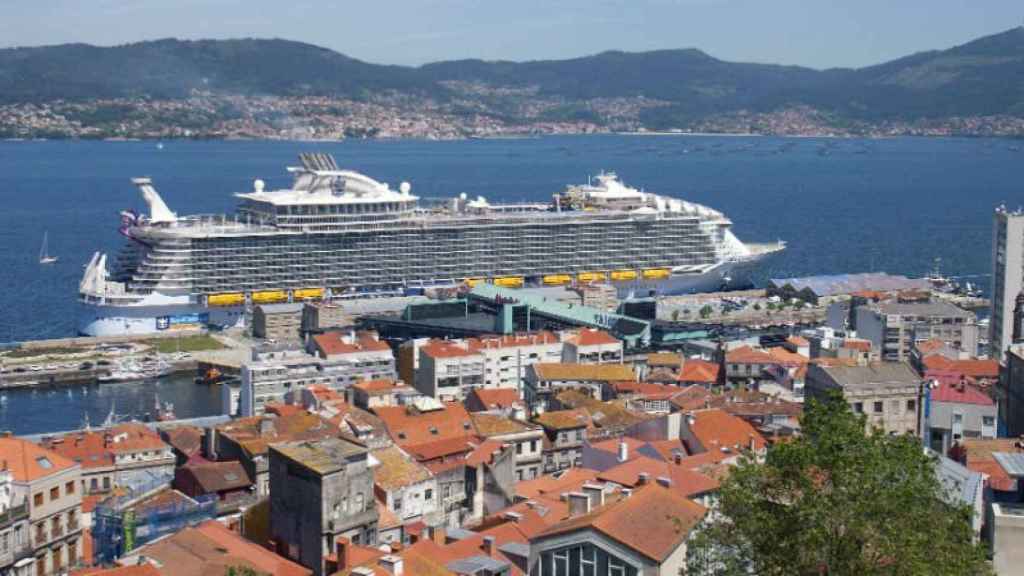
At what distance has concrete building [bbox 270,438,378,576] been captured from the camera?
61.6 ft

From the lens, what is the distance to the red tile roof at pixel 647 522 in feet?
53.4

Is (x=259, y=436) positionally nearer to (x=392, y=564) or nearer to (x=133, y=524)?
(x=133, y=524)

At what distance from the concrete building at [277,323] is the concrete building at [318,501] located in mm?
39201

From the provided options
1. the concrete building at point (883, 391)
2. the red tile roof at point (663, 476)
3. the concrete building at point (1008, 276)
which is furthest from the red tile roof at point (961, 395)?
the concrete building at point (1008, 276)

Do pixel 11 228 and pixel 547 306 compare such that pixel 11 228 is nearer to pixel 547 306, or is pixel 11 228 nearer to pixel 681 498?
pixel 547 306

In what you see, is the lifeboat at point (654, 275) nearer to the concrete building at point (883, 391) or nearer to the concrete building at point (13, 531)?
the concrete building at point (883, 391)

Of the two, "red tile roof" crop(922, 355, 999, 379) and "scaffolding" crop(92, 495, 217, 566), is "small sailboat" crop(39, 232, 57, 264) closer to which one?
"red tile roof" crop(922, 355, 999, 379)

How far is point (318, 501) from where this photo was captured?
18.8 metres

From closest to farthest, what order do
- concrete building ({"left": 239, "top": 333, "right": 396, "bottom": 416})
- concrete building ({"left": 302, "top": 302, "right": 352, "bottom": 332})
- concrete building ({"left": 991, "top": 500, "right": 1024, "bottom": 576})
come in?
concrete building ({"left": 991, "top": 500, "right": 1024, "bottom": 576}) → concrete building ({"left": 239, "top": 333, "right": 396, "bottom": 416}) → concrete building ({"left": 302, "top": 302, "right": 352, "bottom": 332})

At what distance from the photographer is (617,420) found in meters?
29.5

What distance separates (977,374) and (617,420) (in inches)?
320

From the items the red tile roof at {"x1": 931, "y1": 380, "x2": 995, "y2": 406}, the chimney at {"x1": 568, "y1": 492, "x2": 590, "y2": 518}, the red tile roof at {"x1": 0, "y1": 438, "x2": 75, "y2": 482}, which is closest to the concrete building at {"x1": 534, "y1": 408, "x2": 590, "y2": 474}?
the red tile roof at {"x1": 931, "y1": 380, "x2": 995, "y2": 406}

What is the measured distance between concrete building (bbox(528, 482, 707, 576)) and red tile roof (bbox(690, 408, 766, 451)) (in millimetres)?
8427

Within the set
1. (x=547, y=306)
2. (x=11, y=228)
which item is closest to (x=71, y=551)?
(x=547, y=306)
